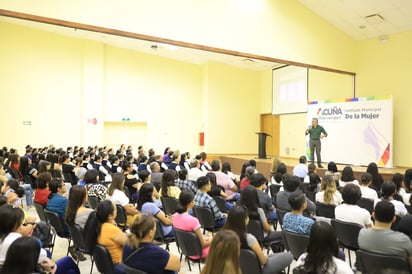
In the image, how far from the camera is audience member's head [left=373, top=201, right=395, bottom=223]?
8.43 feet

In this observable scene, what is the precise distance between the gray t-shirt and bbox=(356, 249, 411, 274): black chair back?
0.35 ft

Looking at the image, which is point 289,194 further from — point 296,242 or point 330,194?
point 296,242

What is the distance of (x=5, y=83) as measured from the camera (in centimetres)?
1156

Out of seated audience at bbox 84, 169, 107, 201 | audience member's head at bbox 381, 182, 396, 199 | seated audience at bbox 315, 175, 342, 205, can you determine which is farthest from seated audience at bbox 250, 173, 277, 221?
seated audience at bbox 84, 169, 107, 201

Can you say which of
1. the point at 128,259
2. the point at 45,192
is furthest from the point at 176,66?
the point at 128,259

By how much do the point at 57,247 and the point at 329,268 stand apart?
11.9 feet

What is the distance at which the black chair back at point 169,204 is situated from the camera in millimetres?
4327

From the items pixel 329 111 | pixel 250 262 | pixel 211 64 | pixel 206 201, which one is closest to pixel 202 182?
pixel 206 201

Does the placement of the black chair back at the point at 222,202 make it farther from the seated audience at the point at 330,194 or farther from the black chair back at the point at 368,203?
the black chair back at the point at 368,203

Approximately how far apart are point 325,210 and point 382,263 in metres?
1.67

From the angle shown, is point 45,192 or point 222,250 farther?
point 45,192

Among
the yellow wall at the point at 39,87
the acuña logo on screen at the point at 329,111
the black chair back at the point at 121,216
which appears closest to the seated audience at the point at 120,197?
the black chair back at the point at 121,216

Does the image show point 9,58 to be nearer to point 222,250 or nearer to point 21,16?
point 21,16

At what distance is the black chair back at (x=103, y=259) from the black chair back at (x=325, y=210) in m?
2.57
